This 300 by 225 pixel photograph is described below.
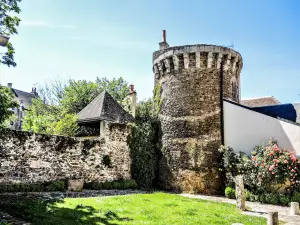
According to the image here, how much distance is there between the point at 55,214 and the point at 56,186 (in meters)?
5.39

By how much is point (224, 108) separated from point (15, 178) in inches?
431

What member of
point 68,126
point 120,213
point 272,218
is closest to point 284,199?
point 272,218

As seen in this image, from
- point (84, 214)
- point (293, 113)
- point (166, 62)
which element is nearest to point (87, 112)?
point (166, 62)

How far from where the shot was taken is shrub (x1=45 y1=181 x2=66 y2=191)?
39.6 ft

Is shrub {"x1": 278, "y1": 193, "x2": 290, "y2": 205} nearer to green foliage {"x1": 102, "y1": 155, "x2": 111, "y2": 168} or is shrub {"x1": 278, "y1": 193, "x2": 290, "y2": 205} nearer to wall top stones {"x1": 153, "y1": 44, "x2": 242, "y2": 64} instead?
wall top stones {"x1": 153, "y1": 44, "x2": 242, "y2": 64}

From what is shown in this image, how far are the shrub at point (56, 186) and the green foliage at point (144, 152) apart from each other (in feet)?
14.9

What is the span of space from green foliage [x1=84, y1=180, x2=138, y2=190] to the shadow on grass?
5280 millimetres

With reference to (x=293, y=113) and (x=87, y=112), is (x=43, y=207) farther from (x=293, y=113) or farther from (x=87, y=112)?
(x=293, y=113)

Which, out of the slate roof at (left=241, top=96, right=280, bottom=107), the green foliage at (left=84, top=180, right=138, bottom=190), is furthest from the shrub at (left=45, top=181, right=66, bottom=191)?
the slate roof at (left=241, top=96, right=280, bottom=107)

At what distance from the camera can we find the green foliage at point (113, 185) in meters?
13.8

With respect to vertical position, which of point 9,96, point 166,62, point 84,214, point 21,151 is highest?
point 166,62

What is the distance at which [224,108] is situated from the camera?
50.2 feet

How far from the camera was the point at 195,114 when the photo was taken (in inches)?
599

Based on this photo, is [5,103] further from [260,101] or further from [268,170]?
[260,101]
